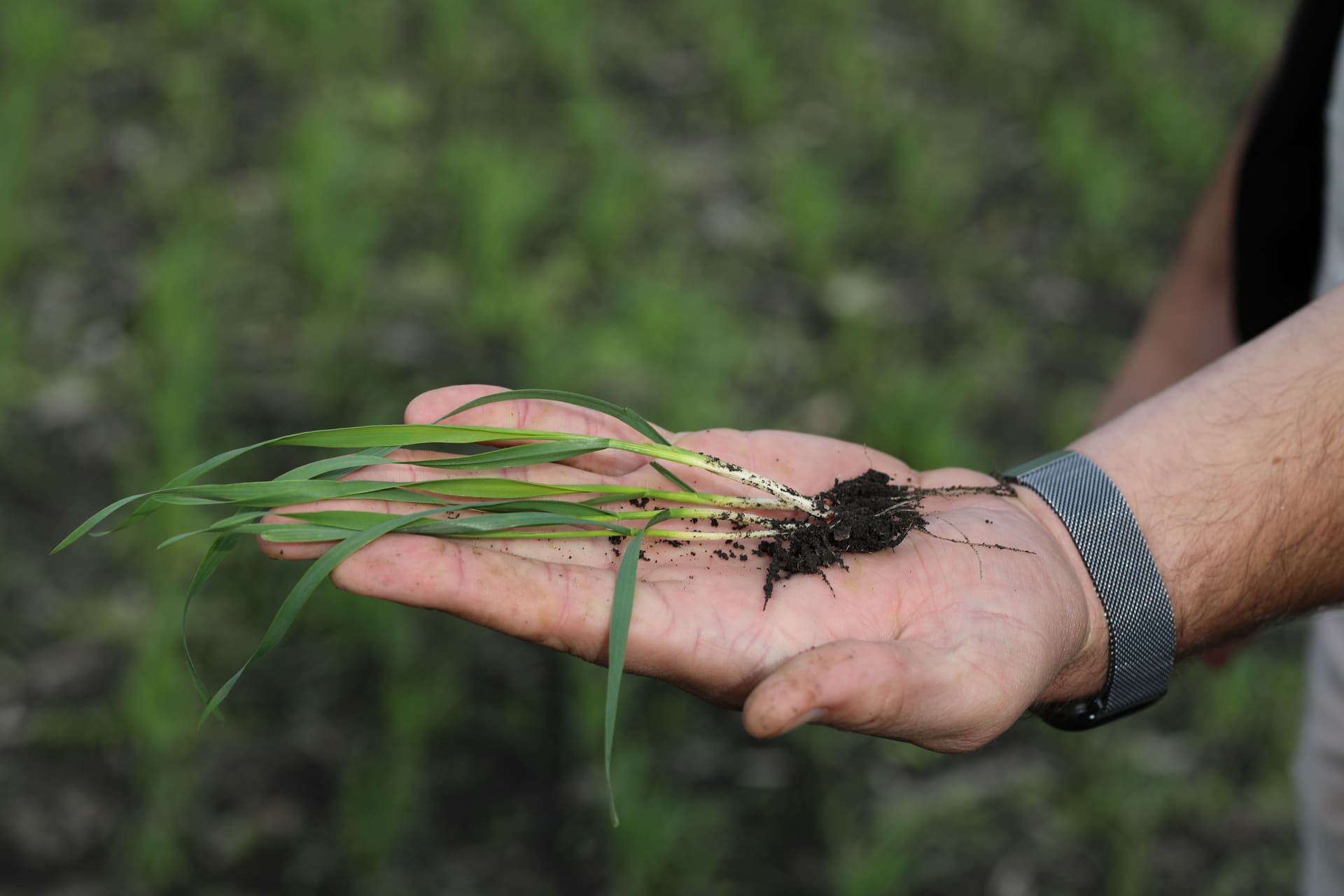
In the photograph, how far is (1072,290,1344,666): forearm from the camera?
1.51 m

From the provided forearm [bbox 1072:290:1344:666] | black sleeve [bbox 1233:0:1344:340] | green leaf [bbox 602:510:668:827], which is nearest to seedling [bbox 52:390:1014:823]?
green leaf [bbox 602:510:668:827]

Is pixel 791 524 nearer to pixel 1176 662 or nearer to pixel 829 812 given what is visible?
pixel 1176 662

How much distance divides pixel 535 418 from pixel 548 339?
56.7 inches

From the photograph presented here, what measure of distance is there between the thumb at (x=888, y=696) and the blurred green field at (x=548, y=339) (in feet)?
3.19

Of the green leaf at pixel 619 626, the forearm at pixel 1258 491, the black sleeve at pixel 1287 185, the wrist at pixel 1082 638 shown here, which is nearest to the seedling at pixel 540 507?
the green leaf at pixel 619 626

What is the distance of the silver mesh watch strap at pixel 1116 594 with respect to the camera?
1.48m

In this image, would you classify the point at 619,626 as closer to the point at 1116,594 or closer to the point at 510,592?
the point at 510,592

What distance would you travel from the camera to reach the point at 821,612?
142cm

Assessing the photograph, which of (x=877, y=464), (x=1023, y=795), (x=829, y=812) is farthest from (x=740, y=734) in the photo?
(x=877, y=464)

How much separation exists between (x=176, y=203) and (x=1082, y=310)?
2861 mm

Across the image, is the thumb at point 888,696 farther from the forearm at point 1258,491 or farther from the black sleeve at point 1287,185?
the black sleeve at point 1287,185

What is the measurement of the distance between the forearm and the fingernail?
600 mm

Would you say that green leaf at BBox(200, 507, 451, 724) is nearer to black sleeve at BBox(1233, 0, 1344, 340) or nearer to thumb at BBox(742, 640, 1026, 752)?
thumb at BBox(742, 640, 1026, 752)

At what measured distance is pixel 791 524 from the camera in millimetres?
1644
